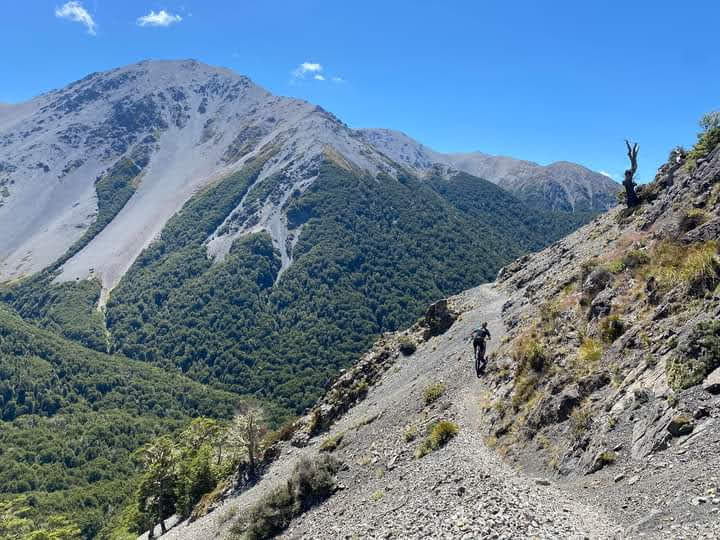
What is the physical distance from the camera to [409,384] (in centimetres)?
3303

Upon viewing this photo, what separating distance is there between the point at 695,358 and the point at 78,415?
178336 mm

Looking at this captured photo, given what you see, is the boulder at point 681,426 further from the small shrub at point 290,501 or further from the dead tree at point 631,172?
the dead tree at point 631,172

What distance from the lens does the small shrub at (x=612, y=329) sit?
59.4ft

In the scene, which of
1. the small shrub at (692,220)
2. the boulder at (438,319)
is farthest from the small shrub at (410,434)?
the boulder at (438,319)

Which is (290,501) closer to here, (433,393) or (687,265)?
(433,393)

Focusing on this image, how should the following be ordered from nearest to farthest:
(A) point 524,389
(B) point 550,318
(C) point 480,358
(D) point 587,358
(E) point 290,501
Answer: (D) point 587,358 → (A) point 524,389 → (E) point 290,501 → (B) point 550,318 → (C) point 480,358

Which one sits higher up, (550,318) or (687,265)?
(687,265)

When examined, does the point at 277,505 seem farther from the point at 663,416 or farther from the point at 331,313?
the point at 331,313

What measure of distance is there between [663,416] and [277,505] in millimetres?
15978

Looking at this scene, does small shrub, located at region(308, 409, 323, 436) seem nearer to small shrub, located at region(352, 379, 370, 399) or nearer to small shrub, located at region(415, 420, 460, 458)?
small shrub, located at region(352, 379, 370, 399)

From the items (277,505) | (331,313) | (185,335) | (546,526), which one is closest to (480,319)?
(277,505)

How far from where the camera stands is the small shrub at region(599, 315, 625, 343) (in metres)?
18.1

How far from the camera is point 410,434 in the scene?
74.5 ft

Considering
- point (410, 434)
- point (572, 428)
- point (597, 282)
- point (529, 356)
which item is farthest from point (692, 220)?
point (410, 434)
